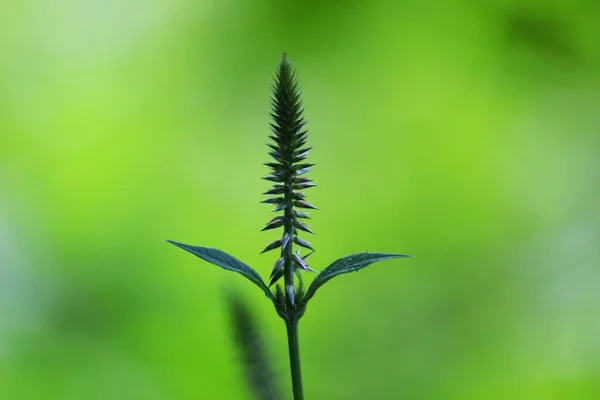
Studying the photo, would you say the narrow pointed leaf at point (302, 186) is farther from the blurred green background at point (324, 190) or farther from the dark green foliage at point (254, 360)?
the blurred green background at point (324, 190)

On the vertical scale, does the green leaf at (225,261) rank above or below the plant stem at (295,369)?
above

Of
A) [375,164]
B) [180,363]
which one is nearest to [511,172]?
[375,164]

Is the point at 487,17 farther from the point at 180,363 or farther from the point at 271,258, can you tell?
the point at 180,363

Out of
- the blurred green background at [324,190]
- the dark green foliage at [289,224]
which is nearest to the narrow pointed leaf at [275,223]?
the dark green foliage at [289,224]

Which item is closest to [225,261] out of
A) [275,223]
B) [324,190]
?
[275,223]

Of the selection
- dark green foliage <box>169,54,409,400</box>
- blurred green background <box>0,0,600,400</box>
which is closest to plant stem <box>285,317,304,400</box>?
dark green foliage <box>169,54,409,400</box>
